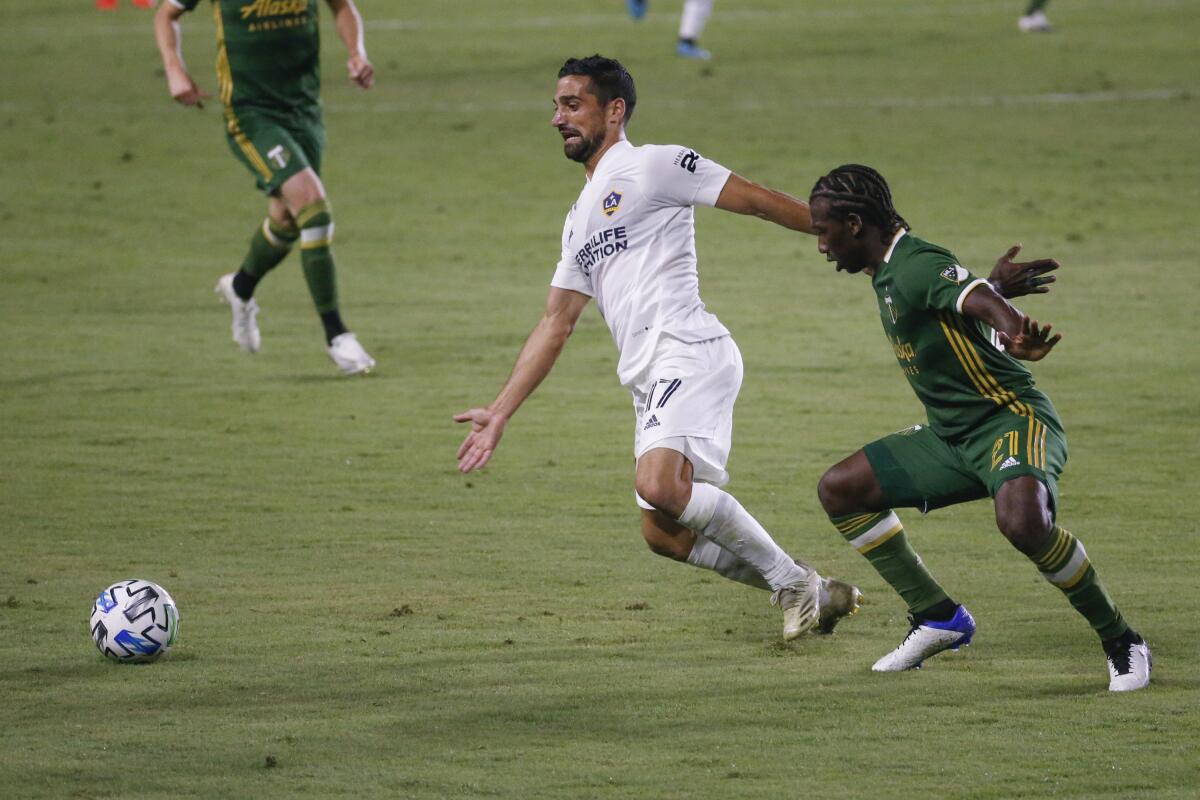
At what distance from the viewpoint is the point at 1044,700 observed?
20.6 feet

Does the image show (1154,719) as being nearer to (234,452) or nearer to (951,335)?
(951,335)

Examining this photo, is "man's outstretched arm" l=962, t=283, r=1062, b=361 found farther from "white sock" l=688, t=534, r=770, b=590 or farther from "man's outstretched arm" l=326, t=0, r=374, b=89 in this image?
"man's outstretched arm" l=326, t=0, r=374, b=89

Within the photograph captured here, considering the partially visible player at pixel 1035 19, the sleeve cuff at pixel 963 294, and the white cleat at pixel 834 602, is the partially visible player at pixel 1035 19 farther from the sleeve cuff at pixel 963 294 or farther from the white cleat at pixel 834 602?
the sleeve cuff at pixel 963 294

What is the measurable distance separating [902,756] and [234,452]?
582cm

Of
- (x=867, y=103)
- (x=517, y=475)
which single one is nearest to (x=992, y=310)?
(x=517, y=475)

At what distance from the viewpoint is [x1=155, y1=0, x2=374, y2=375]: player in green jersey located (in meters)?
12.5

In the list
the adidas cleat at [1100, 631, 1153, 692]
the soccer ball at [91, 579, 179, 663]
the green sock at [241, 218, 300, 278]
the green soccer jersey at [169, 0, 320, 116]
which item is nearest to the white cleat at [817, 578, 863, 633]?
the adidas cleat at [1100, 631, 1153, 692]

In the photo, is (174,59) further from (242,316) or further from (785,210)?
(785,210)

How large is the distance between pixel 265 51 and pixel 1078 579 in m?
7.74

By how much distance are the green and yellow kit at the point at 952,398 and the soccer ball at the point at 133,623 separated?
8.37ft

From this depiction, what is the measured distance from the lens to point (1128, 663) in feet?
20.9

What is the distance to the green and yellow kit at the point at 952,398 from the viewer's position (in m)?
6.42

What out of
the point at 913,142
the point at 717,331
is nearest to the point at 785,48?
the point at 913,142

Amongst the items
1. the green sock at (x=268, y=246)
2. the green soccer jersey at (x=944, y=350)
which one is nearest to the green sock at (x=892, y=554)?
the green soccer jersey at (x=944, y=350)
